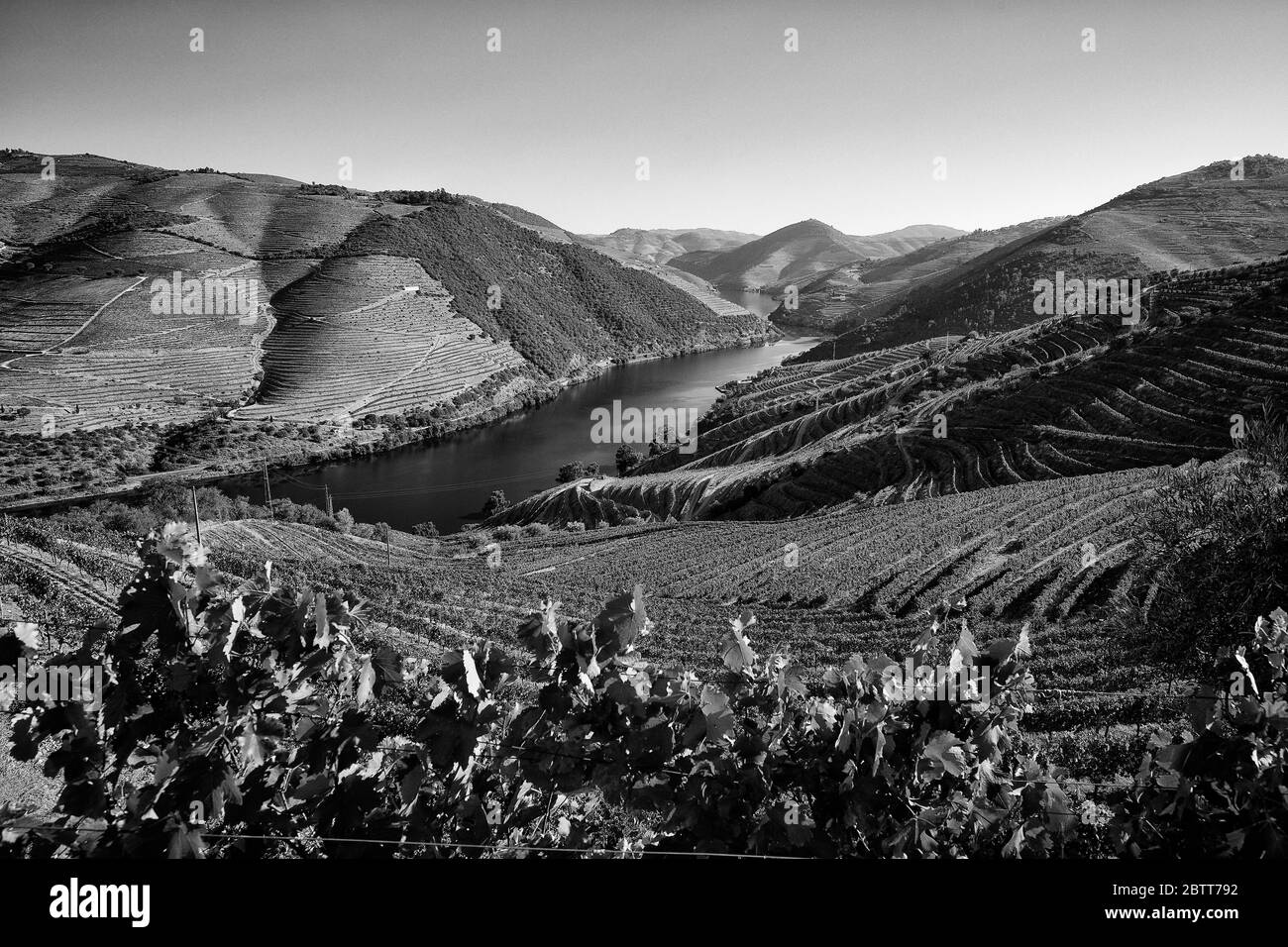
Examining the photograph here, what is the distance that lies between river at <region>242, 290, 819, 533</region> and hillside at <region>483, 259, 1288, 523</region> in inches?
392

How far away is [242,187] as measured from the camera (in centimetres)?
11731

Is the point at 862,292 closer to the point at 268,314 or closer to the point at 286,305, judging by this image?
the point at 286,305

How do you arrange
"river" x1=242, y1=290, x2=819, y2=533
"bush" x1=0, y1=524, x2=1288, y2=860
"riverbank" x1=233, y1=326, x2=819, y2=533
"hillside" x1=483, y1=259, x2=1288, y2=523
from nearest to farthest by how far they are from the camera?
"bush" x1=0, y1=524, x2=1288, y2=860 → "hillside" x1=483, y1=259, x2=1288, y2=523 → "river" x1=242, y1=290, x2=819, y2=533 → "riverbank" x1=233, y1=326, x2=819, y2=533

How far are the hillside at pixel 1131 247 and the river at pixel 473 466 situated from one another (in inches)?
1429

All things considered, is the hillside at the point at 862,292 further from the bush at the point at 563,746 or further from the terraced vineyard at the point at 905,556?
the bush at the point at 563,746

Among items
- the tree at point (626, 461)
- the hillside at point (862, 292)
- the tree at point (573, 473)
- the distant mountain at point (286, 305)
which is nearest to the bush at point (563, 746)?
the tree at point (573, 473)

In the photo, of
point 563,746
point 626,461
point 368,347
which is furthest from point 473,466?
point 563,746

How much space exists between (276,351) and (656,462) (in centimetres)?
4442

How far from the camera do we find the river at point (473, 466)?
49469 millimetres

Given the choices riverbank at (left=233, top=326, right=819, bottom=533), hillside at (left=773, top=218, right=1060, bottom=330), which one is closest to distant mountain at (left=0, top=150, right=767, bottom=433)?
riverbank at (left=233, top=326, right=819, bottom=533)

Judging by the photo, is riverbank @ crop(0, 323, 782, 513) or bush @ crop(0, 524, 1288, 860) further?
riverbank @ crop(0, 323, 782, 513)

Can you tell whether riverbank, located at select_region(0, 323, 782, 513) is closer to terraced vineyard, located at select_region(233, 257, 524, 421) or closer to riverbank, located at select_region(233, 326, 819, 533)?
riverbank, located at select_region(233, 326, 819, 533)

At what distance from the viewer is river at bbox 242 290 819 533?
162ft

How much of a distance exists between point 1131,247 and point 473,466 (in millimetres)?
86784
